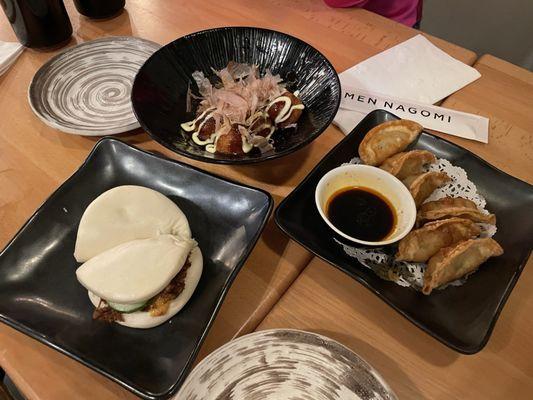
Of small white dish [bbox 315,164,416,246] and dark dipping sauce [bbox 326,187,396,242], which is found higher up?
small white dish [bbox 315,164,416,246]

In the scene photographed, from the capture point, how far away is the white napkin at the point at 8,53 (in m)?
1.40

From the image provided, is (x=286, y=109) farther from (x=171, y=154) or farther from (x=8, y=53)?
(x=8, y=53)

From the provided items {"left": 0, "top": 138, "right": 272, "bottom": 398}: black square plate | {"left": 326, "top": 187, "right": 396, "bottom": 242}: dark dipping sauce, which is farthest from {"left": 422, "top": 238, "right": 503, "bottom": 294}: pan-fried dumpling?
{"left": 0, "top": 138, "right": 272, "bottom": 398}: black square plate

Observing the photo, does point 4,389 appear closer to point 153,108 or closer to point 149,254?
point 149,254

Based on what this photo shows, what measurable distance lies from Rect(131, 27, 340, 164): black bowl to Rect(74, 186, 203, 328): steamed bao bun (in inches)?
6.4

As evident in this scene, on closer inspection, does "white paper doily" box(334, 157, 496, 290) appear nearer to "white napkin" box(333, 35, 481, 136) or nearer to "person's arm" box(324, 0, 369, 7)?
"white napkin" box(333, 35, 481, 136)

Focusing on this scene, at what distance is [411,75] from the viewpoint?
4.51ft

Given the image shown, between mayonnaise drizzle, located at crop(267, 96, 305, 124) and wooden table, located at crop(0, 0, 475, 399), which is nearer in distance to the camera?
wooden table, located at crop(0, 0, 475, 399)

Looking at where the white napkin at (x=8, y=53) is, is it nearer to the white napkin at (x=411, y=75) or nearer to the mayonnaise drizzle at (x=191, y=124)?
the mayonnaise drizzle at (x=191, y=124)

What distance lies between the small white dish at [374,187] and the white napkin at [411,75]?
0.30m

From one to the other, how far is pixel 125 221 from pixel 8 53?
0.95m

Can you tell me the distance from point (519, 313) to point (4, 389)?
4.43 feet

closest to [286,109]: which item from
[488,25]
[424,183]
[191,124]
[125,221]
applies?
[191,124]

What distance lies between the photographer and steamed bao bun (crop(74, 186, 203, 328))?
0.79m
